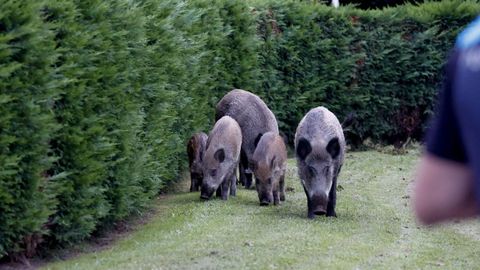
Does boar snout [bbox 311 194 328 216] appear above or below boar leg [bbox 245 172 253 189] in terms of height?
above

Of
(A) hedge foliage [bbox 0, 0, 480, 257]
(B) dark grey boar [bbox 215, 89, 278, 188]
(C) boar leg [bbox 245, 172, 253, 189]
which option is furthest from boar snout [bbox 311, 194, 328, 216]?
(C) boar leg [bbox 245, 172, 253, 189]

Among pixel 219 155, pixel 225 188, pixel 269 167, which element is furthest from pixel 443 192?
pixel 225 188

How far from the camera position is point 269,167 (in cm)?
1348

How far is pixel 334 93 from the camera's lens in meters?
22.1

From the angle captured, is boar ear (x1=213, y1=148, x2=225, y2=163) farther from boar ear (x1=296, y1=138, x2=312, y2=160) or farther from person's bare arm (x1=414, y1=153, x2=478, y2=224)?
person's bare arm (x1=414, y1=153, x2=478, y2=224)

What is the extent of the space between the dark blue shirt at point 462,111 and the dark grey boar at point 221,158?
1064cm

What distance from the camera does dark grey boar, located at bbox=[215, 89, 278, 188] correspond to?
592 inches

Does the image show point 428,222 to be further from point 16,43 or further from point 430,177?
point 16,43

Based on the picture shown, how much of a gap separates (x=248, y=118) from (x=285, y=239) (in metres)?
4.63

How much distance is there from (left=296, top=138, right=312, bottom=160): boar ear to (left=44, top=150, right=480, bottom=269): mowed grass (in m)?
0.81

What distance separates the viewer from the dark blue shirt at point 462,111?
274cm

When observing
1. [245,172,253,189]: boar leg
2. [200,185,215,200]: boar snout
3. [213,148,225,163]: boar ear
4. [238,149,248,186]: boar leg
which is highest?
[213,148,225,163]: boar ear

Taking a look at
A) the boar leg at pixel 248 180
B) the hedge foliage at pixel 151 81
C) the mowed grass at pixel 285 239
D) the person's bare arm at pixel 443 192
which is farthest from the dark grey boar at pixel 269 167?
the person's bare arm at pixel 443 192

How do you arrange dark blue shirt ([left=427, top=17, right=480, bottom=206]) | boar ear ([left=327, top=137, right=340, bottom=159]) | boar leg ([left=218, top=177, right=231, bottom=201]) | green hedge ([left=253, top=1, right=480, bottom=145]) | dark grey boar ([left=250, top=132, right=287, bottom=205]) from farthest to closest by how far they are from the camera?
green hedge ([left=253, top=1, right=480, bottom=145]) < boar leg ([left=218, top=177, right=231, bottom=201]) < dark grey boar ([left=250, top=132, right=287, bottom=205]) < boar ear ([left=327, top=137, right=340, bottom=159]) < dark blue shirt ([left=427, top=17, right=480, bottom=206])
